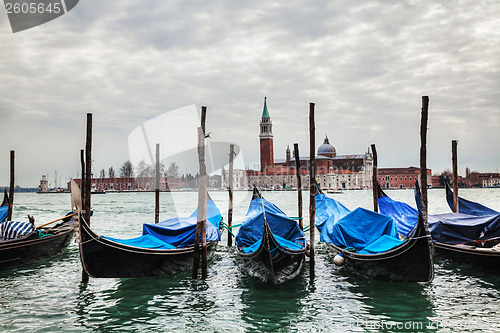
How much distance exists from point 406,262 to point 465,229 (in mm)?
3172

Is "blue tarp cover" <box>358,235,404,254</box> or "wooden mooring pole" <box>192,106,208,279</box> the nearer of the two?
"blue tarp cover" <box>358,235,404,254</box>

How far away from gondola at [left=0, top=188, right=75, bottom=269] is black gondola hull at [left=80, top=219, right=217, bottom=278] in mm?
2633

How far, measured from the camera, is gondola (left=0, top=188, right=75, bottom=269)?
830 cm

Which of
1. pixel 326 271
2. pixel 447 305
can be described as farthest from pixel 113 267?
pixel 447 305

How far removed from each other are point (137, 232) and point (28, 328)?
11.3m

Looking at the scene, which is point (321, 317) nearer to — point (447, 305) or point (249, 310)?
point (249, 310)

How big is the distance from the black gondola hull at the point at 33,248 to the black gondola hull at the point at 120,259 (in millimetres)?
2621

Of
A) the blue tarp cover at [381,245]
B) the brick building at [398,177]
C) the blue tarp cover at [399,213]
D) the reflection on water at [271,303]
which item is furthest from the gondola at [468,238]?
the brick building at [398,177]

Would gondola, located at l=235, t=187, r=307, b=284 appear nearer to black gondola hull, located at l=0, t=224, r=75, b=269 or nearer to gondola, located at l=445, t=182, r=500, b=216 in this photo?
black gondola hull, located at l=0, t=224, r=75, b=269

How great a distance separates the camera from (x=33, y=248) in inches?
353

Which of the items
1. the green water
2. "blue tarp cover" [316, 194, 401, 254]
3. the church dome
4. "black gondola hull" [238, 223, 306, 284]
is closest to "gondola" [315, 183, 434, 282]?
"blue tarp cover" [316, 194, 401, 254]

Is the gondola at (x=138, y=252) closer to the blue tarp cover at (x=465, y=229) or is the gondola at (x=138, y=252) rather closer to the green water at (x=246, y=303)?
the green water at (x=246, y=303)

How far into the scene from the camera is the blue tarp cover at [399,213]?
10.2m

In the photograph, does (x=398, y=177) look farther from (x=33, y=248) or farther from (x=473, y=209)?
(x=33, y=248)
